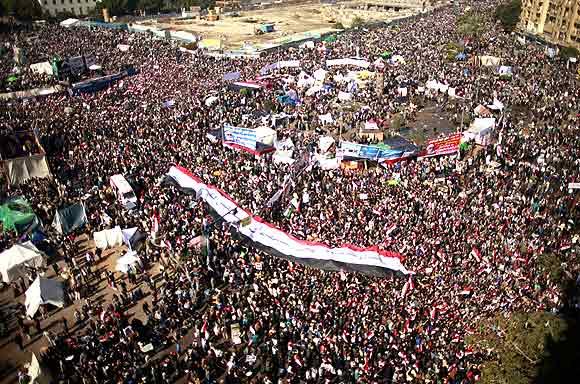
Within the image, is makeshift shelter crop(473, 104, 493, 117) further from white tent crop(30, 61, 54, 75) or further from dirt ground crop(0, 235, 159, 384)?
white tent crop(30, 61, 54, 75)

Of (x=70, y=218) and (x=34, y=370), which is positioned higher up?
(x=70, y=218)

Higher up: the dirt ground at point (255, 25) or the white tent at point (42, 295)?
the dirt ground at point (255, 25)

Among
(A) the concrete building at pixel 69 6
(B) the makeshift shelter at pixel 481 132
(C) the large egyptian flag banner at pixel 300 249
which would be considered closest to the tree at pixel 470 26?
(B) the makeshift shelter at pixel 481 132

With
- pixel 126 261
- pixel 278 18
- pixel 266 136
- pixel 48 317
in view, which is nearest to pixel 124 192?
pixel 126 261

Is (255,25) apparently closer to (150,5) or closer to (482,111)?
(150,5)

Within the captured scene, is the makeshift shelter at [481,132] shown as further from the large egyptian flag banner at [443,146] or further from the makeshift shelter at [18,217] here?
the makeshift shelter at [18,217]

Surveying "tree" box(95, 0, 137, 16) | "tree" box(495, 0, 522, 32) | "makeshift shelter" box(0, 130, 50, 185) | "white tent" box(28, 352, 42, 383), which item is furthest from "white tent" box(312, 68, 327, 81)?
"tree" box(95, 0, 137, 16)
